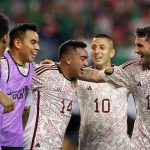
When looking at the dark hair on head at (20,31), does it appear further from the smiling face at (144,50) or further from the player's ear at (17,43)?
the smiling face at (144,50)

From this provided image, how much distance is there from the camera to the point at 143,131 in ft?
24.2

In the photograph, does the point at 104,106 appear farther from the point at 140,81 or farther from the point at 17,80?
the point at 17,80

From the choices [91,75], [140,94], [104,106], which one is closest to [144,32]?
[140,94]

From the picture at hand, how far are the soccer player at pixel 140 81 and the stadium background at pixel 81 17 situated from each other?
254 inches

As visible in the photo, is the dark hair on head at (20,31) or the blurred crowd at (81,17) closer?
the dark hair on head at (20,31)

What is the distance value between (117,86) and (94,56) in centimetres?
88

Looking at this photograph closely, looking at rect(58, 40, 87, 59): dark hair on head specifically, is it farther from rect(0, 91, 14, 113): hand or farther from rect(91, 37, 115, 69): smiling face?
rect(0, 91, 14, 113): hand

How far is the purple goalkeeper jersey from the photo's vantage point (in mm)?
7363

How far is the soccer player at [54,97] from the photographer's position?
7465mm

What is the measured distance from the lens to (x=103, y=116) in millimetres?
8047

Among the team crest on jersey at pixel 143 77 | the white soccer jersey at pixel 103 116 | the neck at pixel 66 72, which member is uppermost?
the neck at pixel 66 72

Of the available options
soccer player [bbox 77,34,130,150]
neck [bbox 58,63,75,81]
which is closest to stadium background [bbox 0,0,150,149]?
soccer player [bbox 77,34,130,150]

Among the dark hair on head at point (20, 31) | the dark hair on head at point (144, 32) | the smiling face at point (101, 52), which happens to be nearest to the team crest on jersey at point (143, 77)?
the dark hair on head at point (144, 32)

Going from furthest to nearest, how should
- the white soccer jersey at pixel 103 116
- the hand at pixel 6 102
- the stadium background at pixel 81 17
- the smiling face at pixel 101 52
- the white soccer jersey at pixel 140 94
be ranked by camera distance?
1. the stadium background at pixel 81 17
2. the smiling face at pixel 101 52
3. the white soccer jersey at pixel 103 116
4. the white soccer jersey at pixel 140 94
5. the hand at pixel 6 102
